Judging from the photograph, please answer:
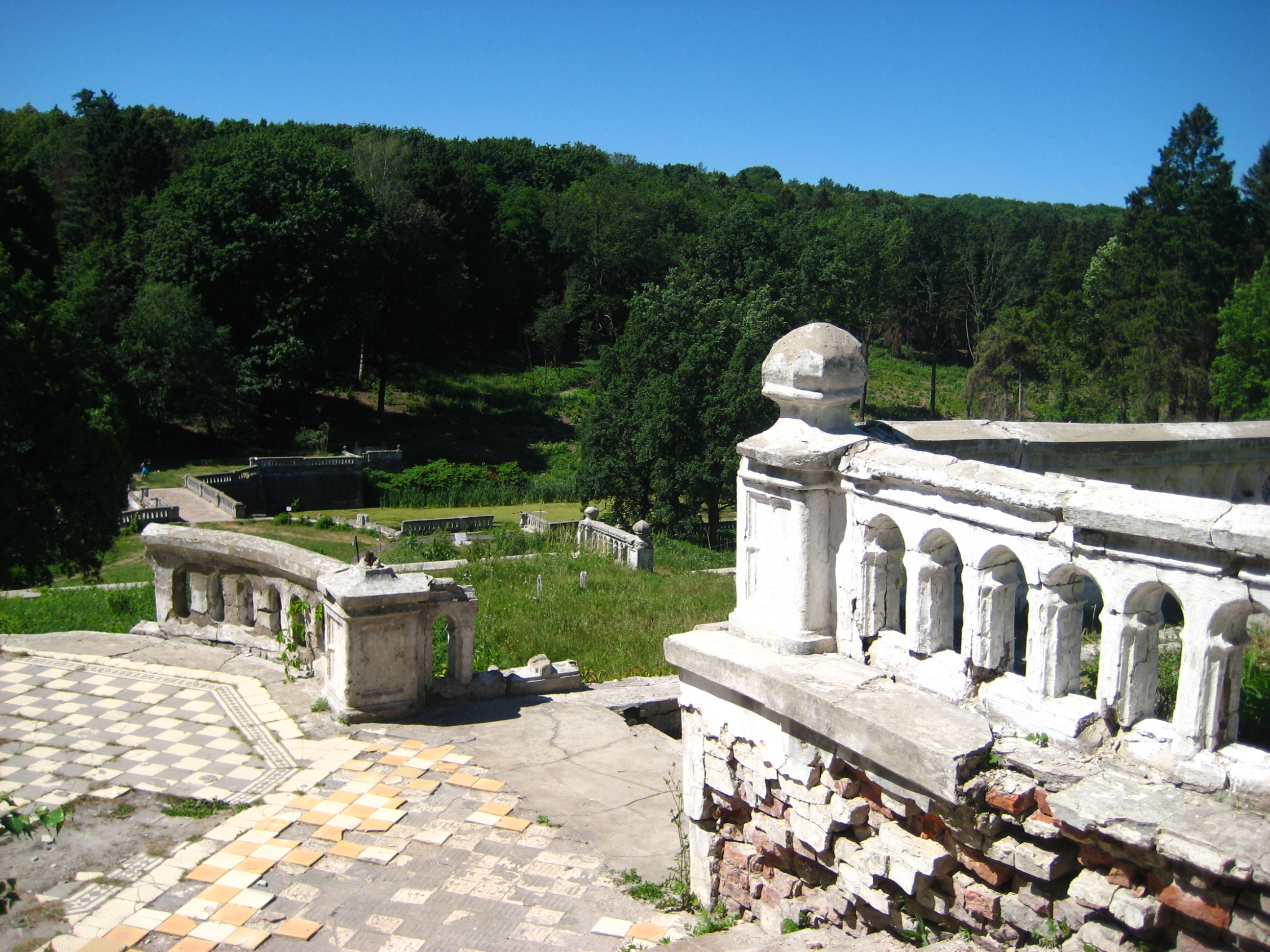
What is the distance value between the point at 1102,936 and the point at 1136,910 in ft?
0.47

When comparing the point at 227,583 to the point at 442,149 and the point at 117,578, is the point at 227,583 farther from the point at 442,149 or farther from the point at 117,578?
the point at 442,149

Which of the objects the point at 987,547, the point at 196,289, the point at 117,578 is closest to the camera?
the point at 987,547

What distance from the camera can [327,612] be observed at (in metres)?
7.55

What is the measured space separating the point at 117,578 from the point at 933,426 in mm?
21396

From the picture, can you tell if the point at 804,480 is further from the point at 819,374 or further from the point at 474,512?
the point at 474,512

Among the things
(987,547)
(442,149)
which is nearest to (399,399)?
(442,149)

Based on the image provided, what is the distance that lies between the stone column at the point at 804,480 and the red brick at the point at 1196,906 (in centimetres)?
161

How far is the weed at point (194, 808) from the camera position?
231 inches

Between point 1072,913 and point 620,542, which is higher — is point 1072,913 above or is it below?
above

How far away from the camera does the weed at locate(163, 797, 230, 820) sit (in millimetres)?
5855

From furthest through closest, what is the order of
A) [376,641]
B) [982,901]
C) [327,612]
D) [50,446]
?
[50,446]
[327,612]
[376,641]
[982,901]

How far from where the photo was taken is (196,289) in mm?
38219

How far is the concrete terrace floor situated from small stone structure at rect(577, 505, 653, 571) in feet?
35.9

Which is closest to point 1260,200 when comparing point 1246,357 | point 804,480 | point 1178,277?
point 1178,277
